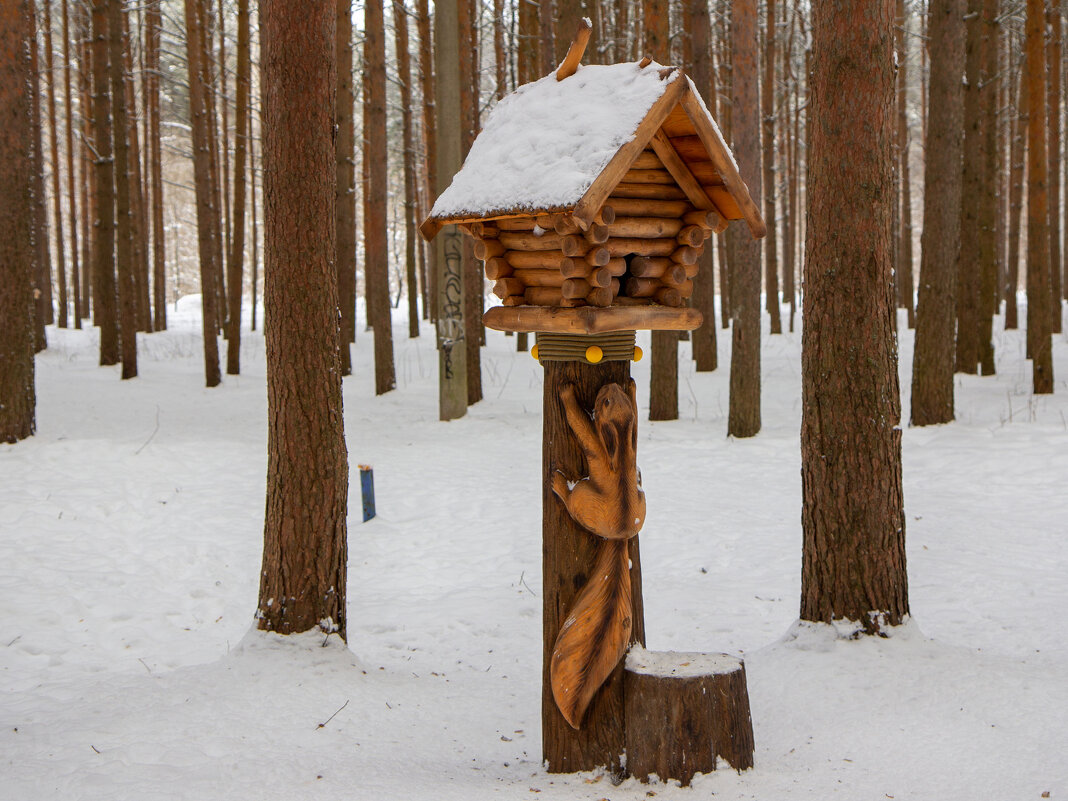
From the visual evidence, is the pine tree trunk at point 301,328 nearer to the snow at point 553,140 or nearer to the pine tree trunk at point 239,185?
the snow at point 553,140

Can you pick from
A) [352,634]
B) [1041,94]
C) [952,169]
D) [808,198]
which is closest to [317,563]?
[352,634]

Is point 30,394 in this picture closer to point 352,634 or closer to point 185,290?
point 352,634

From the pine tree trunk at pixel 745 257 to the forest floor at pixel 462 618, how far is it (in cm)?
45

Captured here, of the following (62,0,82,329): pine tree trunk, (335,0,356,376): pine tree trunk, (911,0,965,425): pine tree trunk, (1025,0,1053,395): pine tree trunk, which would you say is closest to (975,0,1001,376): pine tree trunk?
(1025,0,1053,395): pine tree trunk

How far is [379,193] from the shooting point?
13164 millimetres

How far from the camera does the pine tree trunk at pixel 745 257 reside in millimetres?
9750

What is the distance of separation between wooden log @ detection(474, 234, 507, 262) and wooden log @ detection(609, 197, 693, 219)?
585 millimetres

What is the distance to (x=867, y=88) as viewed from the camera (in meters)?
4.68

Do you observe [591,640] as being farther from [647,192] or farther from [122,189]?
[122,189]

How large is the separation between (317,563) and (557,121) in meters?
2.84

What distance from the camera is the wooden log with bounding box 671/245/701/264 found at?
3803 millimetres

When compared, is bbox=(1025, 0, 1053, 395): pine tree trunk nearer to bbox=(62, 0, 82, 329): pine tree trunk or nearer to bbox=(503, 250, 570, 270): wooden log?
bbox=(503, 250, 570, 270): wooden log

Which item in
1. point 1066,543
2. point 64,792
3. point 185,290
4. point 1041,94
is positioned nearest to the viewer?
point 64,792

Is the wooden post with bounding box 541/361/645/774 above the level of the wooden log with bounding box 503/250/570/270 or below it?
below
